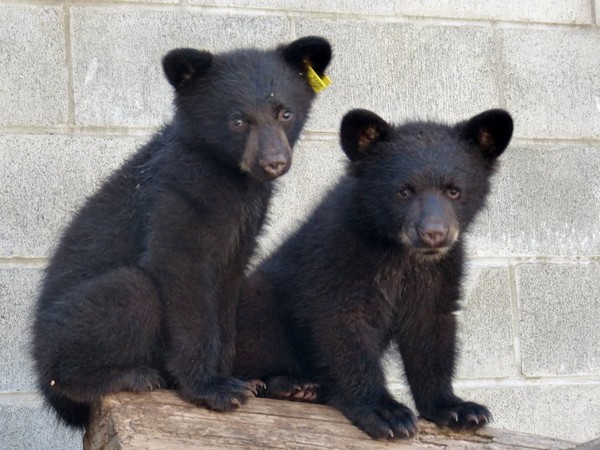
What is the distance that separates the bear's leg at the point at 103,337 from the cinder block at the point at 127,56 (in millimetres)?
2463

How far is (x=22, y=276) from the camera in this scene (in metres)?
7.98

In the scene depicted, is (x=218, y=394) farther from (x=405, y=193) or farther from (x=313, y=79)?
(x=313, y=79)

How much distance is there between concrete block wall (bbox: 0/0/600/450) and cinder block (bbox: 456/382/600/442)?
12 mm

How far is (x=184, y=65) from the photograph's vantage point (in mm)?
6328

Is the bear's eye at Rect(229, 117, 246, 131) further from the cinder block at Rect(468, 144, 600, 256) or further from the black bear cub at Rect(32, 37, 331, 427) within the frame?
the cinder block at Rect(468, 144, 600, 256)

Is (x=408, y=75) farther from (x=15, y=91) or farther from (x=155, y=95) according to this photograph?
(x=15, y=91)

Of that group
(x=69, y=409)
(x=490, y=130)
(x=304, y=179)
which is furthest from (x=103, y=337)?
(x=304, y=179)

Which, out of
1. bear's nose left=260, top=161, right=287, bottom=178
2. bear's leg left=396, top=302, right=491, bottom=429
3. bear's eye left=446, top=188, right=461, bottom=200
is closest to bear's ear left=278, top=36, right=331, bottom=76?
bear's nose left=260, top=161, right=287, bottom=178

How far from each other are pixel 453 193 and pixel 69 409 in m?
2.17

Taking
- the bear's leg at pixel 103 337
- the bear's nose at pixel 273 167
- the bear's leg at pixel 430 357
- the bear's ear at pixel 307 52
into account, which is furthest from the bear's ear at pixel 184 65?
the bear's leg at pixel 430 357

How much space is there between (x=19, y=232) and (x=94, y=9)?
5.00 ft

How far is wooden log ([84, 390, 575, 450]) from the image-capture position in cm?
546

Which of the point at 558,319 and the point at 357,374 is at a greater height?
the point at 357,374

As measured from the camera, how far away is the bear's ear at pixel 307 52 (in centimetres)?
653
